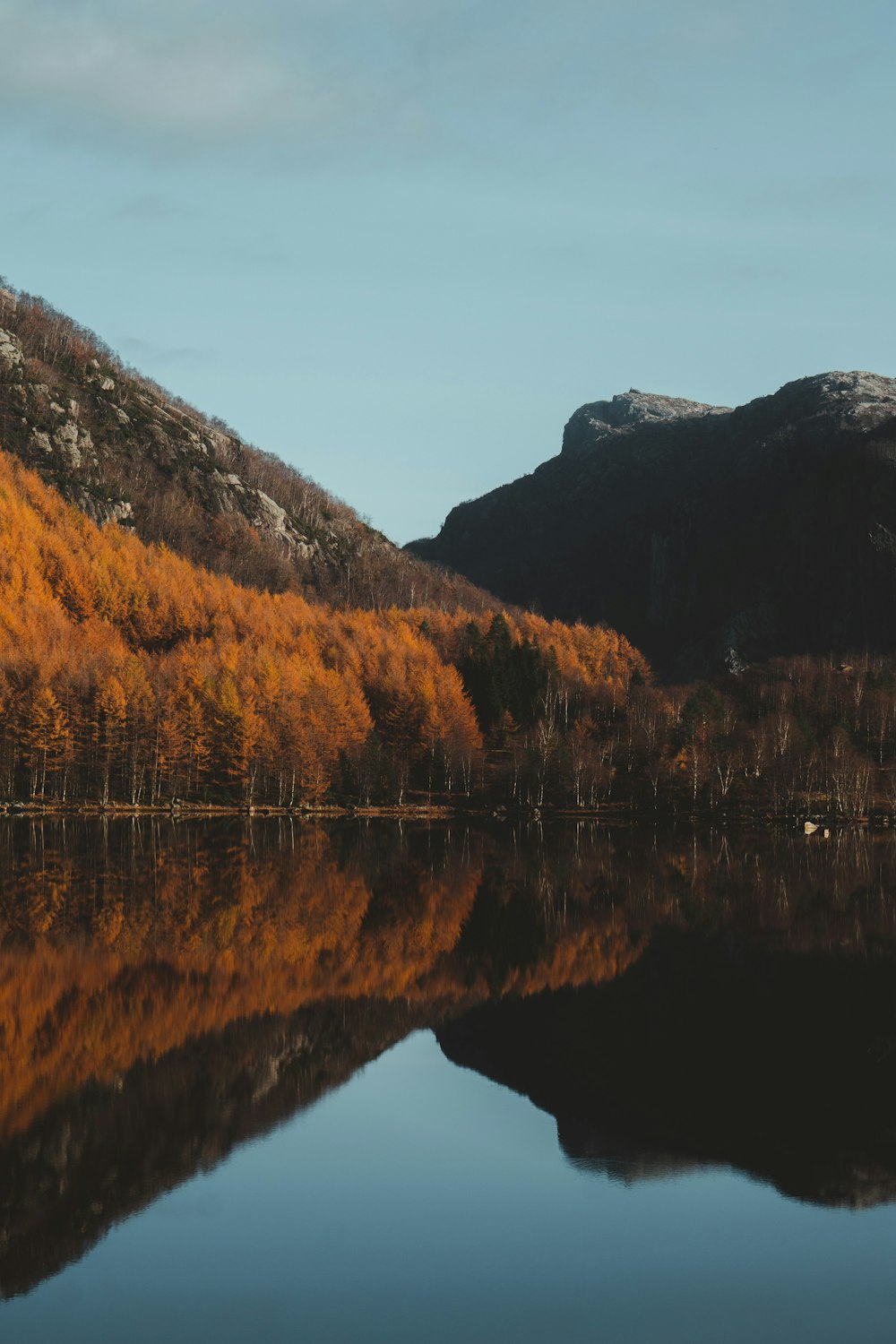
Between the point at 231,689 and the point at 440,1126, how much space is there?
3492 inches

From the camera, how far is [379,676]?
132750 mm

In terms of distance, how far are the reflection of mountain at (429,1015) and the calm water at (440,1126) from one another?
100 millimetres

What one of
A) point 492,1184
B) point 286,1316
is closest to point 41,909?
point 492,1184

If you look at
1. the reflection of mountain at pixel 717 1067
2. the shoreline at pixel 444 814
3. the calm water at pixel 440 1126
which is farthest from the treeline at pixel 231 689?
the reflection of mountain at pixel 717 1067

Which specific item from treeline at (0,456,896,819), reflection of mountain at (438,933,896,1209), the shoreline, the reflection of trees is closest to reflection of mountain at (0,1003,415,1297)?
the reflection of trees

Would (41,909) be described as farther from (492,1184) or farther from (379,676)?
(379,676)

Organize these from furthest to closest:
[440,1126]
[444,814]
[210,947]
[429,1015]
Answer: [444,814], [210,947], [429,1015], [440,1126]

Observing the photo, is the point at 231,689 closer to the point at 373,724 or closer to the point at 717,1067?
the point at 373,724

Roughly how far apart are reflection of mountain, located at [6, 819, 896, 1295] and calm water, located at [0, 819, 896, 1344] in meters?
0.10

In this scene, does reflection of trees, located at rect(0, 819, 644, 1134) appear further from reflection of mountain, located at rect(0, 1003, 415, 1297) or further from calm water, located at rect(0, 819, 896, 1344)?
reflection of mountain, located at rect(0, 1003, 415, 1297)

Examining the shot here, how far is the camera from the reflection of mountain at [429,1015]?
63.2 feet

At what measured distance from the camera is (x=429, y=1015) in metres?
28.8

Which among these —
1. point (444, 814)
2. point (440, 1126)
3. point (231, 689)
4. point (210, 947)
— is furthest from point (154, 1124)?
point (231, 689)

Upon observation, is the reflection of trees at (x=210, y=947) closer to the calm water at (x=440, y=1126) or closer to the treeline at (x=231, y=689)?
the calm water at (x=440, y=1126)
